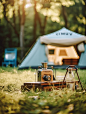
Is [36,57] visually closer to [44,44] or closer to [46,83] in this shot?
[44,44]

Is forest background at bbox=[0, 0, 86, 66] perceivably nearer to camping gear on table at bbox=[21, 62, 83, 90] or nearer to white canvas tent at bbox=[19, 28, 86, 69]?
white canvas tent at bbox=[19, 28, 86, 69]

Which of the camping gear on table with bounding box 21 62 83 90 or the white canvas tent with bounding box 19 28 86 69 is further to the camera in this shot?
the white canvas tent with bounding box 19 28 86 69

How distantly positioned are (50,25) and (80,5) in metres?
3.23

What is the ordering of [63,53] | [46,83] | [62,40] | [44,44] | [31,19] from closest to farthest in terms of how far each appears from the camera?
[46,83], [62,40], [44,44], [63,53], [31,19]

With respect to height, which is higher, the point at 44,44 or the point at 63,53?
the point at 44,44

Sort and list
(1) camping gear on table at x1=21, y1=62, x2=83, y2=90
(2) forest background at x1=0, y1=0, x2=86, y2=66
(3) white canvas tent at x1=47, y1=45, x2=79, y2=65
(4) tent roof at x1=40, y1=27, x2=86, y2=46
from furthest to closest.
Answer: (2) forest background at x1=0, y1=0, x2=86, y2=66 → (3) white canvas tent at x1=47, y1=45, x2=79, y2=65 → (4) tent roof at x1=40, y1=27, x2=86, y2=46 → (1) camping gear on table at x1=21, y1=62, x2=83, y2=90

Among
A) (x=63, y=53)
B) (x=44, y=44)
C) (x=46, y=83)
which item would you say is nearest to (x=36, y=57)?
(x=44, y=44)

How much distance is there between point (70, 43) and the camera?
831 centimetres

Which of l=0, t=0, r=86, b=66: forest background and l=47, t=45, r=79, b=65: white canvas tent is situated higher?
l=0, t=0, r=86, b=66: forest background

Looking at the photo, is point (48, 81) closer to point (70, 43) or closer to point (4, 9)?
point (70, 43)

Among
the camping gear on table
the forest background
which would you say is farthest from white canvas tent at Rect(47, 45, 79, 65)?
the camping gear on table

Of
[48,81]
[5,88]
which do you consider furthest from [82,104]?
[5,88]

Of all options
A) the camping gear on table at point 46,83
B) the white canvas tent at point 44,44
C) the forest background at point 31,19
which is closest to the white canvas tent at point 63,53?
the forest background at point 31,19

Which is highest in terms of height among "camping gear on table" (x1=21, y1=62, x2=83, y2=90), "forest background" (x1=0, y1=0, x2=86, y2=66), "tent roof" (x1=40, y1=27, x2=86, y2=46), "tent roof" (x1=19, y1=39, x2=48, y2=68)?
"forest background" (x1=0, y1=0, x2=86, y2=66)
